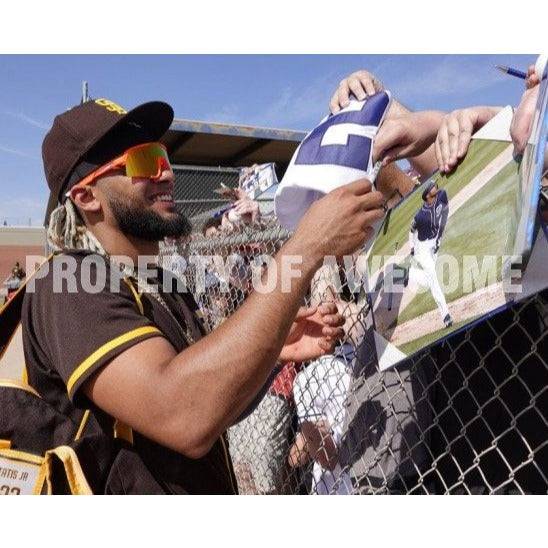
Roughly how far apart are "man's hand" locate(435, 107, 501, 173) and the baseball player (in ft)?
0.26

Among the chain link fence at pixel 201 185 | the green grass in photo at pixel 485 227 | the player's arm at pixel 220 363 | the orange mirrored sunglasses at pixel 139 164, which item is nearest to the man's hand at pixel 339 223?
the player's arm at pixel 220 363

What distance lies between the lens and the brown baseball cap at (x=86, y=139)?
223 centimetres

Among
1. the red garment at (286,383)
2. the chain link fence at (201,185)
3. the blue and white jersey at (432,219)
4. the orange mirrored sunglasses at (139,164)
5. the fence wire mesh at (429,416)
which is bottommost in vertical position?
the chain link fence at (201,185)

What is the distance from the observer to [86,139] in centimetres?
222

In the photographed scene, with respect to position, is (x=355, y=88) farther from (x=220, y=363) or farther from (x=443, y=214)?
(x=220, y=363)

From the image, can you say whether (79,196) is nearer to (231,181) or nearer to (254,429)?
(254,429)

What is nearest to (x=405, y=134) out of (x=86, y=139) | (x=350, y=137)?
Answer: (x=350, y=137)

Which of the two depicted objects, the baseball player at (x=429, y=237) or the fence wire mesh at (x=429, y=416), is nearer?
the baseball player at (x=429, y=237)

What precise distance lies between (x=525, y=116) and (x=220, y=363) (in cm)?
91

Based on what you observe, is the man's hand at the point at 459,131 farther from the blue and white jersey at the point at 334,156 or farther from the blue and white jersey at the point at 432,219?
the blue and white jersey at the point at 334,156

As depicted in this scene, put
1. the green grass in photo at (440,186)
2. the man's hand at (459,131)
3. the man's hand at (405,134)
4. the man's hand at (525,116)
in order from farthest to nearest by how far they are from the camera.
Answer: the man's hand at (405,134) → the man's hand at (459,131) → the green grass in photo at (440,186) → the man's hand at (525,116)

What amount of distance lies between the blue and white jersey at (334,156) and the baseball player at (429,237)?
0.66 ft

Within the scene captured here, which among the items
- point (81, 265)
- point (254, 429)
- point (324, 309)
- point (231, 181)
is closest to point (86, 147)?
point (81, 265)

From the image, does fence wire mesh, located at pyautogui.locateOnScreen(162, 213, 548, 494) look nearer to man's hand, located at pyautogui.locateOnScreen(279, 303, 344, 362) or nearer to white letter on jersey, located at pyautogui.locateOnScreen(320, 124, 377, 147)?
man's hand, located at pyautogui.locateOnScreen(279, 303, 344, 362)
